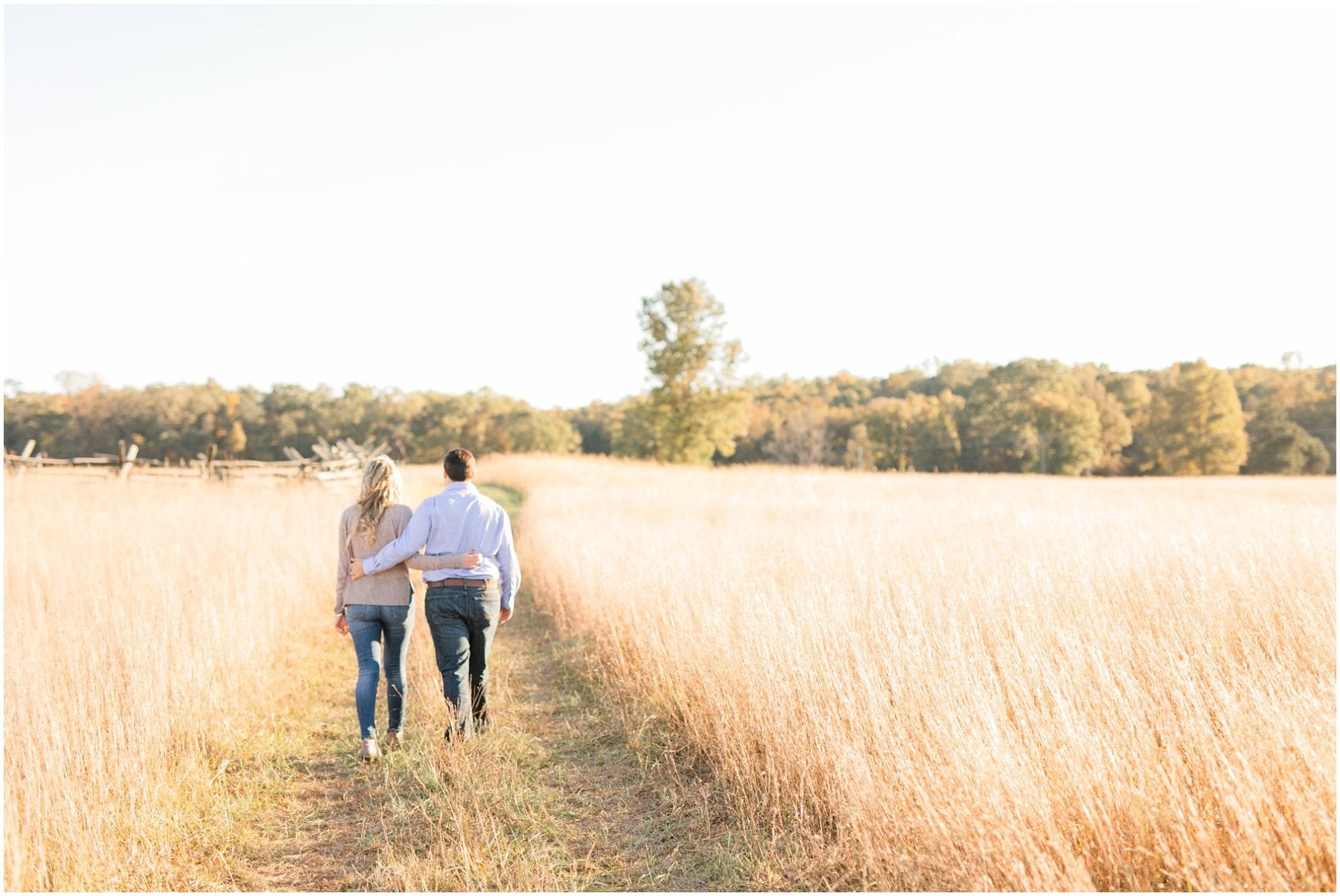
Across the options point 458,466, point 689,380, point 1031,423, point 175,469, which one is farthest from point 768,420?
point 458,466

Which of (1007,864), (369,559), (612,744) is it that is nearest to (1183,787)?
(1007,864)

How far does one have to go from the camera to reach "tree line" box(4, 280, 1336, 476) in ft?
138

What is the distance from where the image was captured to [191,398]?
70875mm

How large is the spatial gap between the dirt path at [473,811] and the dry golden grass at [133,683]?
0.31 m

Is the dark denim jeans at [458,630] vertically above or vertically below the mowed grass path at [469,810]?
above

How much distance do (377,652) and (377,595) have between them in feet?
1.36

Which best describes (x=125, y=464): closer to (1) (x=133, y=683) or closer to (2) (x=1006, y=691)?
(1) (x=133, y=683)

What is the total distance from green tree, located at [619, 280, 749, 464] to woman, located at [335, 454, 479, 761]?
35.5m

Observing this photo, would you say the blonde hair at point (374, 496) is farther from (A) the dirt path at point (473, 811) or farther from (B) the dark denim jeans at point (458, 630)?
(A) the dirt path at point (473, 811)

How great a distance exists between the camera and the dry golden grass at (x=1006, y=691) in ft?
10.3

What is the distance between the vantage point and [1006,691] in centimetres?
471

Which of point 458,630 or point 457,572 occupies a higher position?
point 457,572

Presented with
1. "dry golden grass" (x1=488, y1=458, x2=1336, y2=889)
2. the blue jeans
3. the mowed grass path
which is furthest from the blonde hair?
"dry golden grass" (x1=488, y1=458, x2=1336, y2=889)

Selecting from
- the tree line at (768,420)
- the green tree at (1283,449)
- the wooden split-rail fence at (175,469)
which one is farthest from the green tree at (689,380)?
the green tree at (1283,449)
